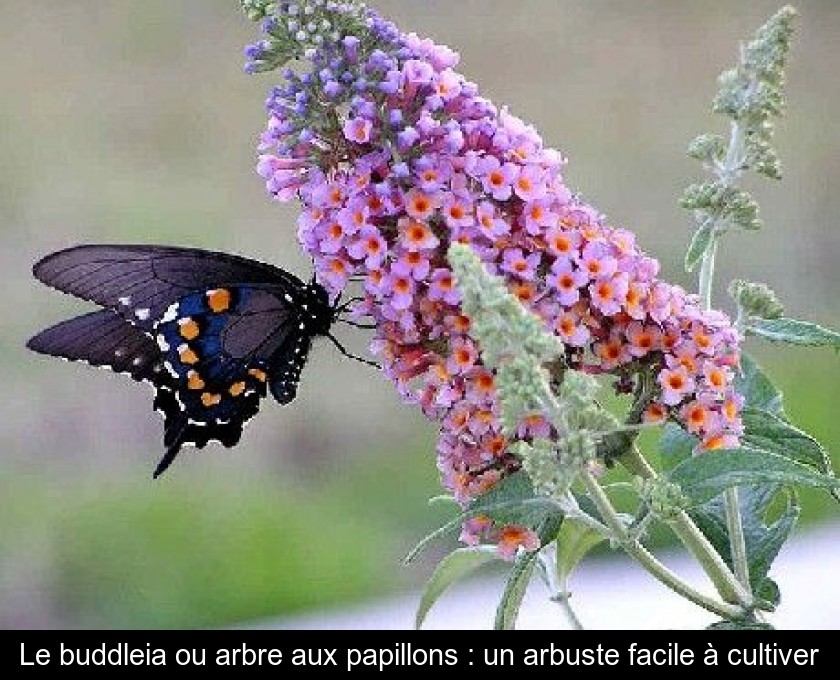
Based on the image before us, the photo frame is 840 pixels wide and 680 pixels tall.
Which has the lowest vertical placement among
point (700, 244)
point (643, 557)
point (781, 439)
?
point (643, 557)

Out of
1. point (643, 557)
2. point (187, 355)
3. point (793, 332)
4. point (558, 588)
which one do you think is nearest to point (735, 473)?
point (643, 557)

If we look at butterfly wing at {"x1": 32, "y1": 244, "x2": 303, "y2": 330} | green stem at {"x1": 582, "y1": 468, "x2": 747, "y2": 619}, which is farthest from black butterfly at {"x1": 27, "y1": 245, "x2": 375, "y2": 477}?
green stem at {"x1": 582, "y1": 468, "x2": 747, "y2": 619}

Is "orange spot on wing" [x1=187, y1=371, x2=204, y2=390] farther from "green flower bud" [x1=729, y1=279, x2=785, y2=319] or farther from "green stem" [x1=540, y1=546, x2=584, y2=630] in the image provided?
"green flower bud" [x1=729, y1=279, x2=785, y2=319]

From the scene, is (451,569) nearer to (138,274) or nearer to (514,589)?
(514,589)

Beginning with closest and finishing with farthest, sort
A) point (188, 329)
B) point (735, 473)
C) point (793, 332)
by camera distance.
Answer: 1. point (735, 473)
2. point (793, 332)
3. point (188, 329)

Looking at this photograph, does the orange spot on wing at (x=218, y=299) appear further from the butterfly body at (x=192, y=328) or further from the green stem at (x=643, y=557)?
the green stem at (x=643, y=557)

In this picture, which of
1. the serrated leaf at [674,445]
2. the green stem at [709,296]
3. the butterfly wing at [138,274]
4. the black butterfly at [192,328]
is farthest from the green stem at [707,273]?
the butterfly wing at [138,274]
